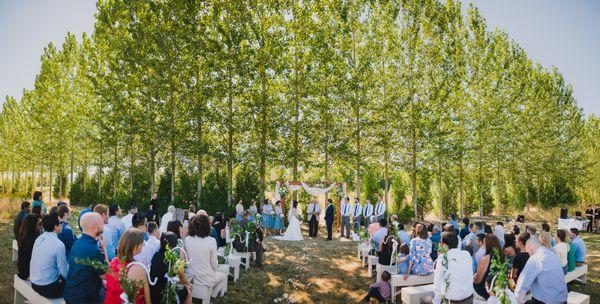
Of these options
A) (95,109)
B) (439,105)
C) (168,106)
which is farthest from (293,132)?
(95,109)

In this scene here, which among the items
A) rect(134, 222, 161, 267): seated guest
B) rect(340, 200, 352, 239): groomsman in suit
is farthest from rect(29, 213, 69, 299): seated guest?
rect(340, 200, 352, 239): groomsman in suit

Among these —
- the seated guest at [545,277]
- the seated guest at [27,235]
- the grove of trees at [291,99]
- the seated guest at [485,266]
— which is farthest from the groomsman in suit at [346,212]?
the seated guest at [27,235]

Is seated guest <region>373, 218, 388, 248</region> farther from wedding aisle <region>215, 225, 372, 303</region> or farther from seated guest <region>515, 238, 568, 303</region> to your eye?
seated guest <region>515, 238, 568, 303</region>

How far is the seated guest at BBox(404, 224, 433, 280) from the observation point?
8.12 m

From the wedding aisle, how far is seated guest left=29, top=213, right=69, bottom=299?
3228 mm

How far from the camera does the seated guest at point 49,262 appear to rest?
17.6ft

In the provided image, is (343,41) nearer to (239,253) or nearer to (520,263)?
(239,253)

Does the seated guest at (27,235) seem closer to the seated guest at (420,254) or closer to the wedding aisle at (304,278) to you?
the wedding aisle at (304,278)

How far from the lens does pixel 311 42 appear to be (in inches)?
826

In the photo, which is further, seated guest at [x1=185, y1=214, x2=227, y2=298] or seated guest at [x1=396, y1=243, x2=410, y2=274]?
seated guest at [x1=396, y1=243, x2=410, y2=274]

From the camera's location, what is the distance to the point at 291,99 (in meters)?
21.3

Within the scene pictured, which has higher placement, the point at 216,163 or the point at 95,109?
the point at 95,109

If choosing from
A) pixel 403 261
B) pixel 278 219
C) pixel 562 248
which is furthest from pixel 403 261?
pixel 278 219

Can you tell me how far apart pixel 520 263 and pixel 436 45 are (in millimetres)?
18110
